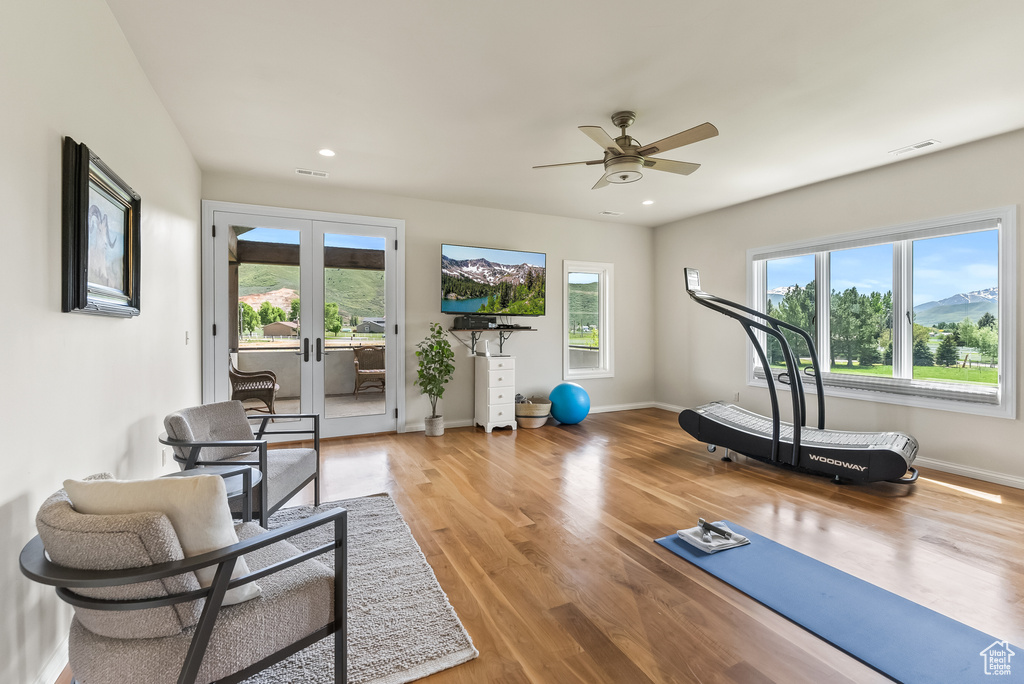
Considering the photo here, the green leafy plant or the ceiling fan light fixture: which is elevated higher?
the ceiling fan light fixture

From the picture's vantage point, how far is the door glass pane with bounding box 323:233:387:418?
4883 millimetres

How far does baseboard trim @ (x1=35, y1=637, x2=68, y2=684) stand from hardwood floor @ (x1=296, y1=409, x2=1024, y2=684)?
128cm

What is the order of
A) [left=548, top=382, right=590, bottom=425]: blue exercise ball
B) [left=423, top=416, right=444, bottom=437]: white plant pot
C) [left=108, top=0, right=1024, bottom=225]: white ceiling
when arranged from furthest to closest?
1. [left=548, top=382, right=590, bottom=425]: blue exercise ball
2. [left=423, top=416, right=444, bottom=437]: white plant pot
3. [left=108, top=0, right=1024, bottom=225]: white ceiling

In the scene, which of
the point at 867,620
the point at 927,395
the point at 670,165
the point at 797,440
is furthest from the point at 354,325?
the point at 927,395

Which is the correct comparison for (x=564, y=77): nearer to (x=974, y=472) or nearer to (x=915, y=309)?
(x=915, y=309)

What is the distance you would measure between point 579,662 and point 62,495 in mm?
1682

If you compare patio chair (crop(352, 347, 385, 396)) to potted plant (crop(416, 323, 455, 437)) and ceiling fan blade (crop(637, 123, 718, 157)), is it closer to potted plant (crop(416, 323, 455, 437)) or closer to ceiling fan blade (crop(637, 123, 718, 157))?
potted plant (crop(416, 323, 455, 437))

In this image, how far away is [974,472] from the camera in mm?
3719

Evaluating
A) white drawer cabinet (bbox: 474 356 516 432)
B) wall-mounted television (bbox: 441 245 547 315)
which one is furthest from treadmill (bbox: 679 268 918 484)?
wall-mounted television (bbox: 441 245 547 315)

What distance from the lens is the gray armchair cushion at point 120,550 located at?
1057 mm

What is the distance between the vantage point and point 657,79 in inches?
110

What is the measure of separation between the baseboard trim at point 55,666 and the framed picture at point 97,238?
121cm

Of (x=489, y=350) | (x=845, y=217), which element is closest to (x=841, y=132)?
(x=845, y=217)

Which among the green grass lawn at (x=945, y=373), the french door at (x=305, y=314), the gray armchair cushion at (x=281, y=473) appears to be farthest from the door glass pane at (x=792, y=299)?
the gray armchair cushion at (x=281, y=473)
